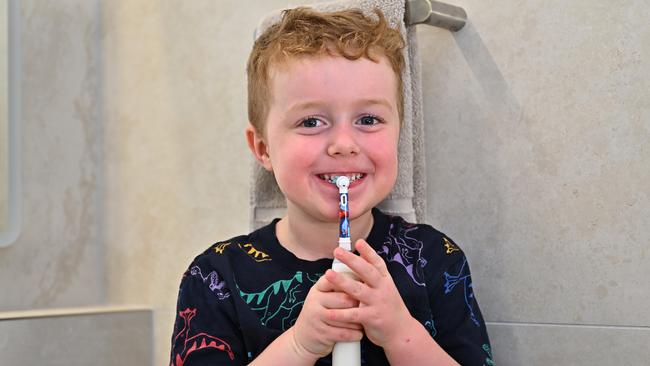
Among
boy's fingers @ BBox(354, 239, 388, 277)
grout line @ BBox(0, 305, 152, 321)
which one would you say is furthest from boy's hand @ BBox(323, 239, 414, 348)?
grout line @ BBox(0, 305, 152, 321)

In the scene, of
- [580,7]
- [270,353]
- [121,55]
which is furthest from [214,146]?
[580,7]

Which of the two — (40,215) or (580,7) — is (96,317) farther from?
(580,7)

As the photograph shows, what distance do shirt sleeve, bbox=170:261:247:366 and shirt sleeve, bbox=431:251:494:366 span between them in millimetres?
280

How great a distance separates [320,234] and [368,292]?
0.24 m

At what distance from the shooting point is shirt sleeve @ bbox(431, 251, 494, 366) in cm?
109

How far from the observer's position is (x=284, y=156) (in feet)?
3.66

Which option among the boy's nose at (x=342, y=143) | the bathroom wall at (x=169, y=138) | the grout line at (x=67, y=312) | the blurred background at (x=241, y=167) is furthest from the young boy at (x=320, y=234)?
the grout line at (x=67, y=312)

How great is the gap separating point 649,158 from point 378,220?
38 cm

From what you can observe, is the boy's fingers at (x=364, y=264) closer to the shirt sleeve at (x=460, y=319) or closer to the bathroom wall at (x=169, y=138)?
the shirt sleeve at (x=460, y=319)

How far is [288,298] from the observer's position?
113 cm

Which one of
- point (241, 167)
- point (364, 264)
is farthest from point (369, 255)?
point (241, 167)

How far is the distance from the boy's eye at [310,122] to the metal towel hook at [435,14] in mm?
233

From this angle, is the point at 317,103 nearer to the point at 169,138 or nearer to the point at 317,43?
the point at 317,43

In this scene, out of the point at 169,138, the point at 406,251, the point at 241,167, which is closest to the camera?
the point at 406,251
